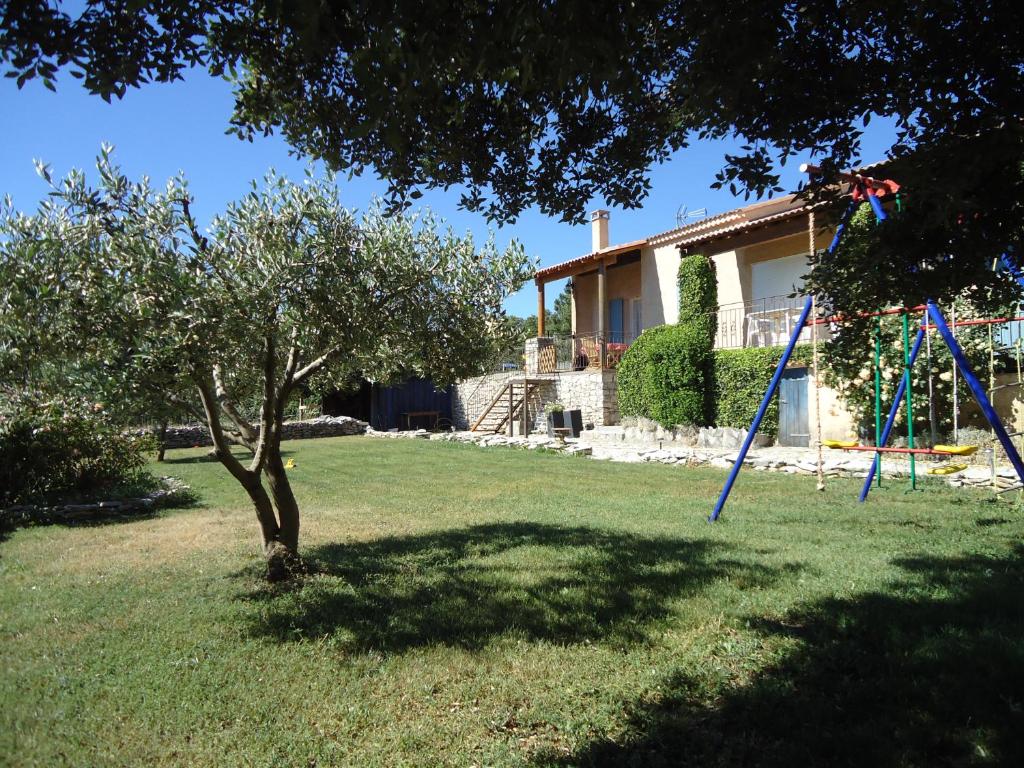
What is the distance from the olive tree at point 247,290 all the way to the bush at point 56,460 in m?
4.97

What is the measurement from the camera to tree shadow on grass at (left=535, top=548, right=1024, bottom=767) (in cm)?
289

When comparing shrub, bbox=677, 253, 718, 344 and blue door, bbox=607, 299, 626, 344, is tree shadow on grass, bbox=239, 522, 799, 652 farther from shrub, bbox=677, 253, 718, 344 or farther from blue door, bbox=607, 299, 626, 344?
blue door, bbox=607, 299, 626, 344

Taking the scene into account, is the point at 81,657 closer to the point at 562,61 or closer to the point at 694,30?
the point at 562,61

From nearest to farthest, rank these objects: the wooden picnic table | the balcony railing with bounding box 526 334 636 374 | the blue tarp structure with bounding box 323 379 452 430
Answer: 1. the balcony railing with bounding box 526 334 636 374
2. the wooden picnic table
3. the blue tarp structure with bounding box 323 379 452 430

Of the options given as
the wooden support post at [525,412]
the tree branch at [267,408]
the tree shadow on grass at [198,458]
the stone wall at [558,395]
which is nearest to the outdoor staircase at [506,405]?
the wooden support post at [525,412]

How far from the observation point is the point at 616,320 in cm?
2391

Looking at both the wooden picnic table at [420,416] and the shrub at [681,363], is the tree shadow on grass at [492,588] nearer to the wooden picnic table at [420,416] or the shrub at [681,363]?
the shrub at [681,363]

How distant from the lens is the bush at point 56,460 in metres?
9.45

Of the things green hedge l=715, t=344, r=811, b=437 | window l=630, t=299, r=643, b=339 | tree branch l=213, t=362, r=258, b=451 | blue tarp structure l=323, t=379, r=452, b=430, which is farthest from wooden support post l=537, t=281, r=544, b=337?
tree branch l=213, t=362, r=258, b=451

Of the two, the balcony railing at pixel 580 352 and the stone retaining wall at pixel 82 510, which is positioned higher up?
the balcony railing at pixel 580 352

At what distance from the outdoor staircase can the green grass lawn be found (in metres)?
13.8

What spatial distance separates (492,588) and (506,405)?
59.4 feet

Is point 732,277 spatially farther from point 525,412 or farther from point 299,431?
point 299,431

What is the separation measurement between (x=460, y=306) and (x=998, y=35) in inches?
157
